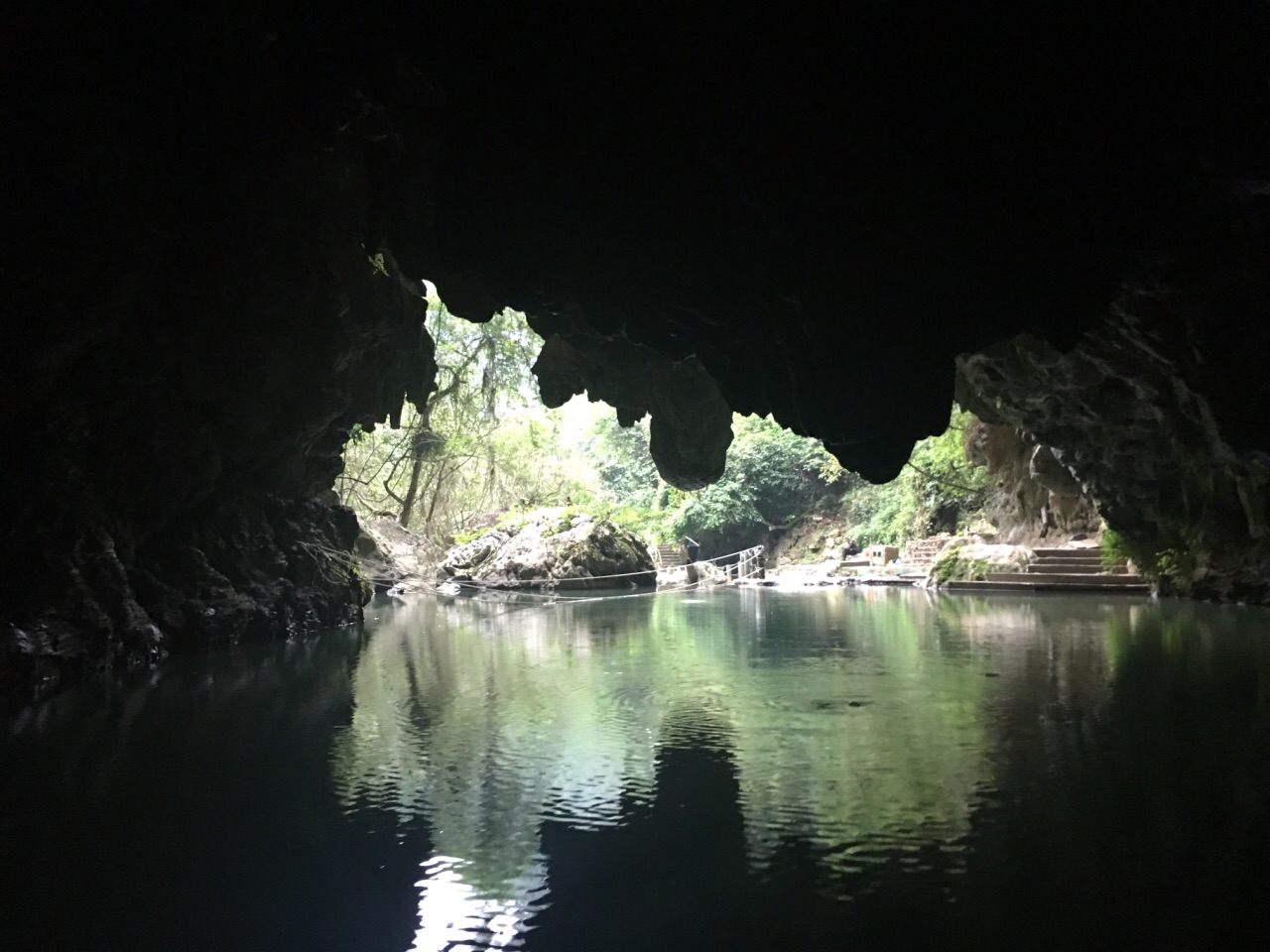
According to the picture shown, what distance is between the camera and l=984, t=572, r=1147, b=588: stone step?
50.9 ft

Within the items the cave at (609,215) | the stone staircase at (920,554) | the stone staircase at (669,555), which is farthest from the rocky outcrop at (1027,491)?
the stone staircase at (669,555)

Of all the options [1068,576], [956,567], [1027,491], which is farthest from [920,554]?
[1068,576]

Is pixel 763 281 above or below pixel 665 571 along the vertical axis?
above

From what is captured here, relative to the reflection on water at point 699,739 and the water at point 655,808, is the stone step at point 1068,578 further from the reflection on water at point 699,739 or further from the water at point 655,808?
the water at point 655,808

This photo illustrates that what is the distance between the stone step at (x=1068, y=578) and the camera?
611 inches

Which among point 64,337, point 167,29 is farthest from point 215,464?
point 167,29

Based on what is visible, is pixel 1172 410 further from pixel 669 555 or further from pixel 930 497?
A: pixel 669 555

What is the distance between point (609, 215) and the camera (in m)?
8.55

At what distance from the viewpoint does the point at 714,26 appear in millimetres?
6957

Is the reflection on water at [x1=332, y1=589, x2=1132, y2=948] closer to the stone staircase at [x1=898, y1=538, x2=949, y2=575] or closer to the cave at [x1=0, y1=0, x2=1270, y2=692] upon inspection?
the cave at [x1=0, y1=0, x2=1270, y2=692]

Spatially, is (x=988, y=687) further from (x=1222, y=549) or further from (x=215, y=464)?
(x=215, y=464)

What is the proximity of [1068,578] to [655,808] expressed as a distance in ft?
49.8

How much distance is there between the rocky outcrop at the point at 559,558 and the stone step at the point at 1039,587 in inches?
340

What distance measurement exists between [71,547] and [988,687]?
29.8ft
